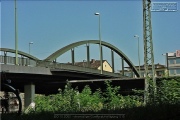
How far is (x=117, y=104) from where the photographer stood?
32.1 ft

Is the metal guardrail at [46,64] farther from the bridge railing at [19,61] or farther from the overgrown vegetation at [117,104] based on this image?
the overgrown vegetation at [117,104]

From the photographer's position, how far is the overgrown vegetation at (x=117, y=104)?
642cm

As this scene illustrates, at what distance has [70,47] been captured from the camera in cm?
6419

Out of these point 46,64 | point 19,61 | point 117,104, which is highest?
point 19,61

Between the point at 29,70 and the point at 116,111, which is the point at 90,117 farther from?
the point at 29,70

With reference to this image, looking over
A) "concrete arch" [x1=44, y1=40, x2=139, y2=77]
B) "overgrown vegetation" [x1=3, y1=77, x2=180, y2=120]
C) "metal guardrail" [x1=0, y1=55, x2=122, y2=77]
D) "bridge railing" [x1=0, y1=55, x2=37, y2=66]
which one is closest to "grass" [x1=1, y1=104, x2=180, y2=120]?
"overgrown vegetation" [x1=3, y1=77, x2=180, y2=120]

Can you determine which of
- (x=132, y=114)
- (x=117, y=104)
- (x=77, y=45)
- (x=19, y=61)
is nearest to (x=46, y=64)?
(x=19, y=61)

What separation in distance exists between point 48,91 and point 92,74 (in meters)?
7.88

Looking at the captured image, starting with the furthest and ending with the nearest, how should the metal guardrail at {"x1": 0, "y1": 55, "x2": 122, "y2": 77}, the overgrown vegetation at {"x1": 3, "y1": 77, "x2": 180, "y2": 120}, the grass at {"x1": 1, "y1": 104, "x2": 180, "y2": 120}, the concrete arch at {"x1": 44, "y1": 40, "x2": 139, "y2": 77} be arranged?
1. the concrete arch at {"x1": 44, "y1": 40, "x2": 139, "y2": 77}
2. the metal guardrail at {"x1": 0, "y1": 55, "x2": 122, "y2": 77}
3. the overgrown vegetation at {"x1": 3, "y1": 77, "x2": 180, "y2": 120}
4. the grass at {"x1": 1, "y1": 104, "x2": 180, "y2": 120}

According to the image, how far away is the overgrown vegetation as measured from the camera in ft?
21.1

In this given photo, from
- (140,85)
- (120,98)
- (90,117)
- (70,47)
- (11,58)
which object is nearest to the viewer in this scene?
(90,117)

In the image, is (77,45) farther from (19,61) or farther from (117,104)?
(117,104)

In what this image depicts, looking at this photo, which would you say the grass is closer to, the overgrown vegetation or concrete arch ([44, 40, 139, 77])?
the overgrown vegetation

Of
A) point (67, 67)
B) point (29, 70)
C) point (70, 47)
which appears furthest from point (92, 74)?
point (29, 70)
